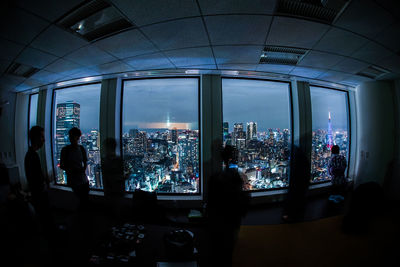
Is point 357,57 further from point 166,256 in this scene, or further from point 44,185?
point 44,185

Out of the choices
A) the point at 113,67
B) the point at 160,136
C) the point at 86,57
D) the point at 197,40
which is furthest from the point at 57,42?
the point at 197,40

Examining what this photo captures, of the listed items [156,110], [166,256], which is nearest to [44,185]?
[166,256]

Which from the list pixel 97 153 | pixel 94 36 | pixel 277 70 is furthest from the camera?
pixel 277 70

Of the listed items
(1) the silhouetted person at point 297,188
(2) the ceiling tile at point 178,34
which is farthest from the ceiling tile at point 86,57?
(1) the silhouetted person at point 297,188

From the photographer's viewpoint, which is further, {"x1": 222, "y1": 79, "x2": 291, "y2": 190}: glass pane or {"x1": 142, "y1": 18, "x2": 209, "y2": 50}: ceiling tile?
{"x1": 222, "y1": 79, "x2": 291, "y2": 190}: glass pane

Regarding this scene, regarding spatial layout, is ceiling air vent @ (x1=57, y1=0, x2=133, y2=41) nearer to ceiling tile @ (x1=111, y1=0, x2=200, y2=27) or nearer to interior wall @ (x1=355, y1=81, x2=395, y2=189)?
ceiling tile @ (x1=111, y1=0, x2=200, y2=27)

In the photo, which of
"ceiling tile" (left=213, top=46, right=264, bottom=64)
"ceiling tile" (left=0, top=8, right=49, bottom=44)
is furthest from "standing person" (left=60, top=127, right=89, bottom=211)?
"ceiling tile" (left=213, top=46, right=264, bottom=64)
